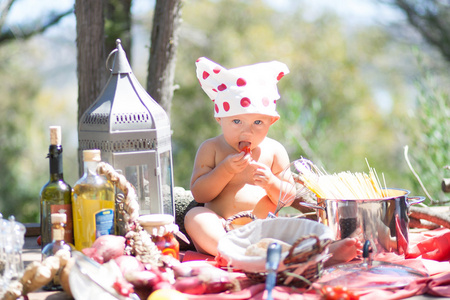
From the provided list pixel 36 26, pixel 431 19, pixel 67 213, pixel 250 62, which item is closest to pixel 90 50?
pixel 67 213

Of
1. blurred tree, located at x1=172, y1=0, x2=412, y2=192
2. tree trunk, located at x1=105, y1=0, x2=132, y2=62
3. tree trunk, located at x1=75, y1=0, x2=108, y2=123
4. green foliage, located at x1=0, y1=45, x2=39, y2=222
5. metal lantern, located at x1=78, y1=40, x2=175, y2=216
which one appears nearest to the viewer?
metal lantern, located at x1=78, y1=40, x2=175, y2=216

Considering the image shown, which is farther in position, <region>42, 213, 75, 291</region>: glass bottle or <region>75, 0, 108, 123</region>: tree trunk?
<region>75, 0, 108, 123</region>: tree trunk

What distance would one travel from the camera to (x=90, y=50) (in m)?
2.37

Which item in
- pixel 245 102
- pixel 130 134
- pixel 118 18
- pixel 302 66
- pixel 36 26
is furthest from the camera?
pixel 302 66

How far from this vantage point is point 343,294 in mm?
1280

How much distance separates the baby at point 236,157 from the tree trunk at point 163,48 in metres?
0.51

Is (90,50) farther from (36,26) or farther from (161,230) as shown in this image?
(36,26)

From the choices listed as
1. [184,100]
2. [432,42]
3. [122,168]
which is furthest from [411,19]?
[122,168]

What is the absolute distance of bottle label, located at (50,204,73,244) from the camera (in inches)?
60.6

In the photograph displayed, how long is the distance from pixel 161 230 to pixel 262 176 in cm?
47

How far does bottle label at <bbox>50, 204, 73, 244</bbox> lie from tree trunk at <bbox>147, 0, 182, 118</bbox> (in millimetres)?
1052

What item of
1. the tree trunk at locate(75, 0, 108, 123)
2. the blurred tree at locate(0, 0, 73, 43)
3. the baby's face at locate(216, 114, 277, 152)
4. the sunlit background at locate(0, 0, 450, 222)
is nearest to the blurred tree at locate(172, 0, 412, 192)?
the sunlit background at locate(0, 0, 450, 222)

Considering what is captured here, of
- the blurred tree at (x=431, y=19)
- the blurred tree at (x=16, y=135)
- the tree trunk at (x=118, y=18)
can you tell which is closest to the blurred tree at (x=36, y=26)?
the tree trunk at (x=118, y=18)

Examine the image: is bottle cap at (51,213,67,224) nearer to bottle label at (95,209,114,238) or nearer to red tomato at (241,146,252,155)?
bottle label at (95,209,114,238)
